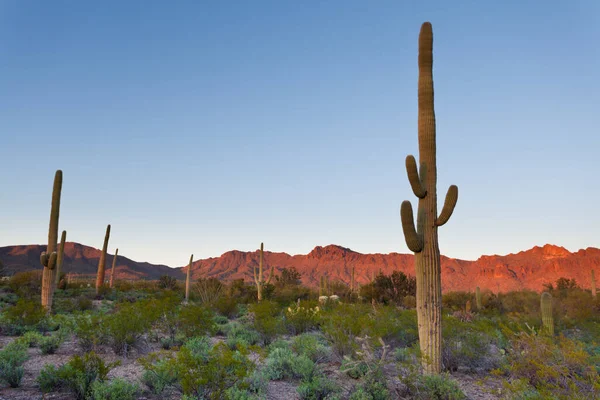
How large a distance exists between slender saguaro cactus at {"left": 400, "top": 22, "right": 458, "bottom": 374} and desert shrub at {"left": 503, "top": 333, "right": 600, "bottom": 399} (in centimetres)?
139

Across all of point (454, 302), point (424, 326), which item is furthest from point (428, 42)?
point (454, 302)

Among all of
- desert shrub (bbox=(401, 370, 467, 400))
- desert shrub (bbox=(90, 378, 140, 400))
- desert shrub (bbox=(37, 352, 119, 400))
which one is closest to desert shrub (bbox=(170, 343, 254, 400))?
desert shrub (bbox=(90, 378, 140, 400))

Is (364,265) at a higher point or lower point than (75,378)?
higher

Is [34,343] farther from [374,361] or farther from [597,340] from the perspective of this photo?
[597,340]

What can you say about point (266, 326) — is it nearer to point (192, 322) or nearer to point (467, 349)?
point (192, 322)

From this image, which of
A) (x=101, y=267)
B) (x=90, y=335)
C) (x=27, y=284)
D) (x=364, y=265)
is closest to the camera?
(x=90, y=335)

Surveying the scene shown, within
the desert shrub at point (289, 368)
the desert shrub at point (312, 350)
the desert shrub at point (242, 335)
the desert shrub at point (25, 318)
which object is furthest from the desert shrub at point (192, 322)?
the desert shrub at point (25, 318)

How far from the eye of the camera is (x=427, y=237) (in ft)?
29.1

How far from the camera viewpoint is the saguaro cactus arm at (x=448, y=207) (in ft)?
29.3

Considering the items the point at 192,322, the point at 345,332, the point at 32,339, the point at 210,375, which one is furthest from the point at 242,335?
the point at 210,375

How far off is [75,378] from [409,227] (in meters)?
6.21

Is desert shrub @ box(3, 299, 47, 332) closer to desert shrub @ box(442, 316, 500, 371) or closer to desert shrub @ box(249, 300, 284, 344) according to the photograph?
desert shrub @ box(249, 300, 284, 344)

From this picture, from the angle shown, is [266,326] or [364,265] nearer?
[266,326]

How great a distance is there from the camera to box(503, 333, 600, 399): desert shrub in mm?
5719
